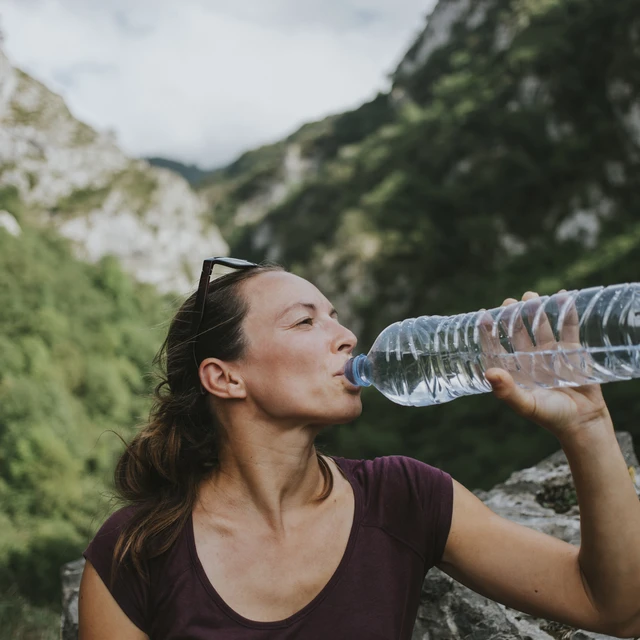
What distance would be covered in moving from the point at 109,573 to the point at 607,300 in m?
1.28

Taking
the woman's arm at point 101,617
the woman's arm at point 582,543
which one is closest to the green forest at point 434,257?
the woman's arm at point 582,543

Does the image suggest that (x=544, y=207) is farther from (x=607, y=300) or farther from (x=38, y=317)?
(x=607, y=300)

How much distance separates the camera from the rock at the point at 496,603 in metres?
1.96

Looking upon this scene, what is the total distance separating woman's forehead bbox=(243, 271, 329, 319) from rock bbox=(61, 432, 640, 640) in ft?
3.26

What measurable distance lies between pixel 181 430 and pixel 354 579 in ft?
2.30

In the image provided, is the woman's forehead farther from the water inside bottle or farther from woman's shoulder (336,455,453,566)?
woman's shoulder (336,455,453,566)

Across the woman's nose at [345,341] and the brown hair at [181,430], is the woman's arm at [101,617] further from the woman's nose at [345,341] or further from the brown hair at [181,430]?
the woman's nose at [345,341]

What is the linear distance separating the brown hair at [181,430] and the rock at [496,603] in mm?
606

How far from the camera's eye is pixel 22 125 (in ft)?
203

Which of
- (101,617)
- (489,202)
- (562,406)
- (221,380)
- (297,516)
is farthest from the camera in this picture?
(489,202)

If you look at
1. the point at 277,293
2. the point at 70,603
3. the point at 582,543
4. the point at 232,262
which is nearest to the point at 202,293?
the point at 232,262

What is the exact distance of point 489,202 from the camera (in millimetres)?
35031

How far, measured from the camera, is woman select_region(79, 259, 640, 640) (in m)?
1.44

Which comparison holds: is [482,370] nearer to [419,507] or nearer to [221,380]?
[419,507]
